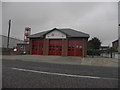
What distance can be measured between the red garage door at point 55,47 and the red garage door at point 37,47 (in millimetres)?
2065

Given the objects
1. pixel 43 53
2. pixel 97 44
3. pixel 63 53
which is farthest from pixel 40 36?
pixel 97 44

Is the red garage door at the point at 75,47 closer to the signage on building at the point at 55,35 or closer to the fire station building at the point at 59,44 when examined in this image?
the fire station building at the point at 59,44

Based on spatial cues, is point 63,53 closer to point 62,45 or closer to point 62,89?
point 62,45

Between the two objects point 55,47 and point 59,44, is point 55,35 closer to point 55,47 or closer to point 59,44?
point 59,44

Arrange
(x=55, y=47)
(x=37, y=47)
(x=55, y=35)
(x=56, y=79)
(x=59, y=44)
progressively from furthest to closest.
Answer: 1. (x=37, y=47)
2. (x=55, y=35)
3. (x=55, y=47)
4. (x=59, y=44)
5. (x=56, y=79)

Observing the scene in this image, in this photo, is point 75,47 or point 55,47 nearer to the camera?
point 75,47

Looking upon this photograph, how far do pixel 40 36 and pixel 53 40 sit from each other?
2921 millimetres

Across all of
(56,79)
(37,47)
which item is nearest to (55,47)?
(37,47)

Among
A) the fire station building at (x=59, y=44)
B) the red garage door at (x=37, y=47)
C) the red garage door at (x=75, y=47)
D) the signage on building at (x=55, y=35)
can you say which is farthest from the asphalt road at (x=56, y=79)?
the red garage door at (x=37, y=47)

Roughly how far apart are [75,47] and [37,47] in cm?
820

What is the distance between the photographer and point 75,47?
23.2m

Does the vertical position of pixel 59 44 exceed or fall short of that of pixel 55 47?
it exceeds it

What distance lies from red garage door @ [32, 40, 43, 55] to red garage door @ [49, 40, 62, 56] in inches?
81.3

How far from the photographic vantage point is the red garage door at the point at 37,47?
24836 millimetres
